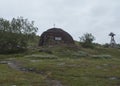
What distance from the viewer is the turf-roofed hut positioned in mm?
112250

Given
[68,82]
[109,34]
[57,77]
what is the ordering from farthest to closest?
[109,34]
[57,77]
[68,82]

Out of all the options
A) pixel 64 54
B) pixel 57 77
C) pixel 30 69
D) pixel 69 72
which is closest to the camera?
pixel 57 77

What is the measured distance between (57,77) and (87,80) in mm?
4580

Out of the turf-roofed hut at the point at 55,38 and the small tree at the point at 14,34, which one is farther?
the turf-roofed hut at the point at 55,38

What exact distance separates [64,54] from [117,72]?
118 feet

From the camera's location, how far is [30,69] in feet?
176

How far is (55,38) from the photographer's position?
114 metres

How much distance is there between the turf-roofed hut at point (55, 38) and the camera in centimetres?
11225

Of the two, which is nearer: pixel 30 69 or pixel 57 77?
pixel 57 77

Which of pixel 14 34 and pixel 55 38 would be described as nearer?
pixel 14 34

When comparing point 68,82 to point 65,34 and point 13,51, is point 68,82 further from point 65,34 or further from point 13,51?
point 65,34

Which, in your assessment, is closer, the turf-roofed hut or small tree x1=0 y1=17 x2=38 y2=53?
small tree x1=0 y1=17 x2=38 y2=53

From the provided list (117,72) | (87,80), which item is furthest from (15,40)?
(87,80)

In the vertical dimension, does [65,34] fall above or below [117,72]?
above
